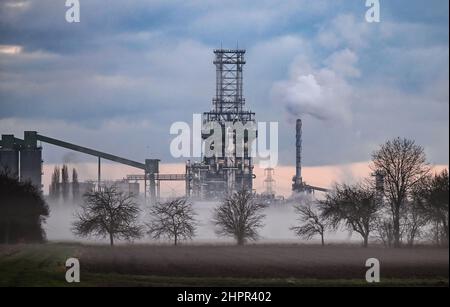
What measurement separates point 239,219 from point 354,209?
391 inches

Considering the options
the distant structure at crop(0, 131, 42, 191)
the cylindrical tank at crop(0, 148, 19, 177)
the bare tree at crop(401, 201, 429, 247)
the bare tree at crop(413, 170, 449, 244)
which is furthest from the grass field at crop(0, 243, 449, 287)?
the cylindrical tank at crop(0, 148, 19, 177)

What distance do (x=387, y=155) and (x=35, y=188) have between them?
2595cm

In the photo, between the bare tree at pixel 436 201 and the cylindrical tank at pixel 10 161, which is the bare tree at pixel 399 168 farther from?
the cylindrical tank at pixel 10 161

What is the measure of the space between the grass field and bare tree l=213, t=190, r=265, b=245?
13.0 m

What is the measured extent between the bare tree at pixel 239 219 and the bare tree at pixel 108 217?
23.7 ft

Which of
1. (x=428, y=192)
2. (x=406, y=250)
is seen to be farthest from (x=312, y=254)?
(x=428, y=192)

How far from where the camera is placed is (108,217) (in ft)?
224

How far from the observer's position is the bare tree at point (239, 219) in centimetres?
7438

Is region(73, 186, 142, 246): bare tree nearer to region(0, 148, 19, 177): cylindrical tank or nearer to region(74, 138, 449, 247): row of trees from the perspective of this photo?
region(74, 138, 449, 247): row of trees

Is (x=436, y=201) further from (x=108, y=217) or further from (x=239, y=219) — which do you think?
(x=108, y=217)

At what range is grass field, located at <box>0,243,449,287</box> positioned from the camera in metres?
43.2

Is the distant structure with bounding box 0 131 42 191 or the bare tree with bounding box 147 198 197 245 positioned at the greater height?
the distant structure with bounding box 0 131 42 191

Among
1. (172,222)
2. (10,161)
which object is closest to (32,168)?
(10,161)

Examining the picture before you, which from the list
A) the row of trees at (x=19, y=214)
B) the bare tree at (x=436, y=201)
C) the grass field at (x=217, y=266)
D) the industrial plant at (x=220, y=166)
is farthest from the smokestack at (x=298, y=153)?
the grass field at (x=217, y=266)
